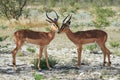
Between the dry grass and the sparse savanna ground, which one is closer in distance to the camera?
the sparse savanna ground

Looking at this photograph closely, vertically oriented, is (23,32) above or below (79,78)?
above

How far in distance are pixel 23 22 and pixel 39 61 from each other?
18408 mm

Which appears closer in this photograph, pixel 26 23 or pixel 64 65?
pixel 64 65

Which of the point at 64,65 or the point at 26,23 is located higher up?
the point at 26,23

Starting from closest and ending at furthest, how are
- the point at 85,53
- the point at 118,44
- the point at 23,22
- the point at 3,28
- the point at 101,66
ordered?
the point at 101,66 → the point at 85,53 → the point at 118,44 → the point at 3,28 → the point at 23,22

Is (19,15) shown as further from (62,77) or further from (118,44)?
(62,77)

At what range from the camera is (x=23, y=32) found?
13633 millimetres

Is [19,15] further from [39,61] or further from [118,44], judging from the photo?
[39,61]

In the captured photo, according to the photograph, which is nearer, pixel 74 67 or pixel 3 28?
pixel 74 67

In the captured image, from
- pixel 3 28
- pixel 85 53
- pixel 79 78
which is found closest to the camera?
pixel 79 78

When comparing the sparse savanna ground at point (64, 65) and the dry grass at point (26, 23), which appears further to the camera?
the dry grass at point (26, 23)

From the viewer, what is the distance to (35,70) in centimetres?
1370

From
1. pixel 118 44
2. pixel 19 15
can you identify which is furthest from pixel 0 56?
pixel 19 15

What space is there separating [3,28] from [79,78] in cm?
1678
